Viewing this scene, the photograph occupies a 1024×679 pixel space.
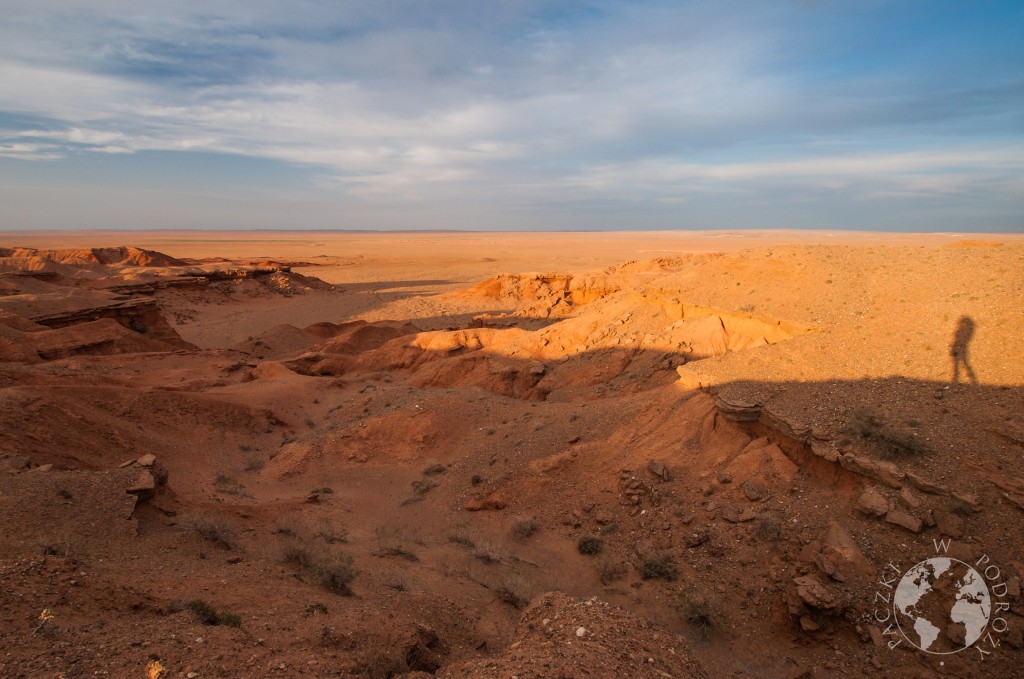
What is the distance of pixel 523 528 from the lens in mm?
10008

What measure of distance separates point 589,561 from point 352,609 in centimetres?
422

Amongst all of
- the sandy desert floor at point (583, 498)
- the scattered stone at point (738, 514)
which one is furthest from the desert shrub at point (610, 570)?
the scattered stone at point (738, 514)

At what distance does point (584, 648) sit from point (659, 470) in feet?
17.5

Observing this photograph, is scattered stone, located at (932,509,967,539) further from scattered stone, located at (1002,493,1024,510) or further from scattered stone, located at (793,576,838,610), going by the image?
scattered stone, located at (793,576,838,610)

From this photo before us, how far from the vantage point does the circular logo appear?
245 inches

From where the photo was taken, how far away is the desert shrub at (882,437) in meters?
8.00

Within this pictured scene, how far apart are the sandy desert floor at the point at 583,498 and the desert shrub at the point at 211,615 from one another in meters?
0.03

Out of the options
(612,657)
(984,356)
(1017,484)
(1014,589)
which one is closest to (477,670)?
(612,657)

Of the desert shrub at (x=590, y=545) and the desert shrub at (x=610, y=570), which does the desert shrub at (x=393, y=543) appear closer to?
the desert shrub at (x=590, y=545)

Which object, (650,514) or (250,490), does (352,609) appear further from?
(250,490)

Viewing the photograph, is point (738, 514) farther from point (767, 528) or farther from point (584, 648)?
point (584, 648)

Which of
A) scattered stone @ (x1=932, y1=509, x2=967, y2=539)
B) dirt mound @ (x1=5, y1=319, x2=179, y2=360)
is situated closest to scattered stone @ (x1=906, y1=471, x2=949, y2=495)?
scattered stone @ (x1=932, y1=509, x2=967, y2=539)

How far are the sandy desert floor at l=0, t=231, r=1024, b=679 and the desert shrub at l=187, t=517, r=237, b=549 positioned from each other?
0.07 metres

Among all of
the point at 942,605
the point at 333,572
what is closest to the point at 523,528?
the point at 333,572
